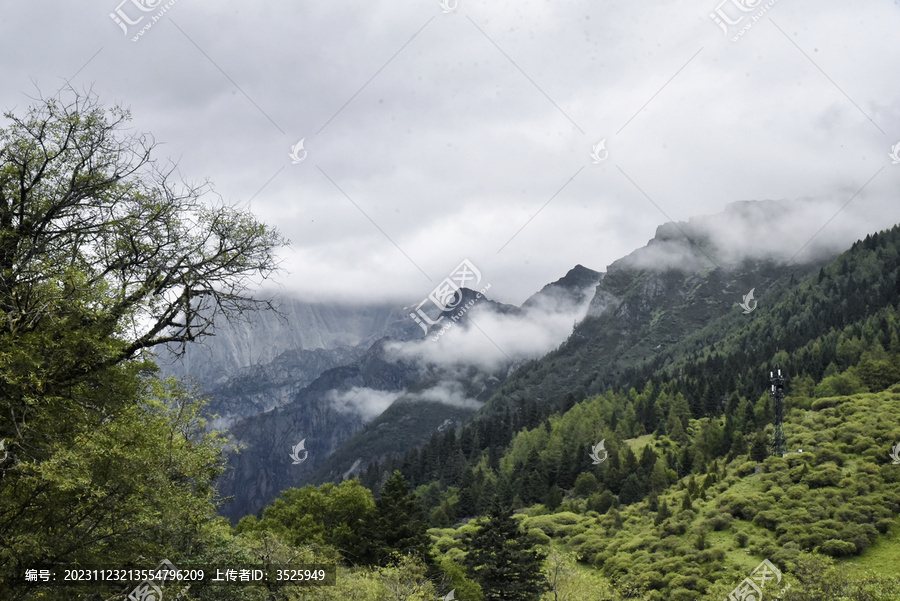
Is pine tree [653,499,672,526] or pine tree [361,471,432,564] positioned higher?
pine tree [361,471,432,564]

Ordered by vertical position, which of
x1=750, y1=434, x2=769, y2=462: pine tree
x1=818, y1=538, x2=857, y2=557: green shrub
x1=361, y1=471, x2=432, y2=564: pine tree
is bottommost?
x1=818, y1=538, x2=857, y2=557: green shrub

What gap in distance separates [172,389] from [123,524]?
3.75m

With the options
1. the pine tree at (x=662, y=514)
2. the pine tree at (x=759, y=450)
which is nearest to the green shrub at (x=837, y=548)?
the pine tree at (x=662, y=514)

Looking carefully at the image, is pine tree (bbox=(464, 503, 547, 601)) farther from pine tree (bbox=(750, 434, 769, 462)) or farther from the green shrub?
pine tree (bbox=(750, 434, 769, 462))

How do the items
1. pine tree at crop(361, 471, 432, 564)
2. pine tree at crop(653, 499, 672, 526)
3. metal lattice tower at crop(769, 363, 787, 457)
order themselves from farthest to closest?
metal lattice tower at crop(769, 363, 787, 457) → pine tree at crop(653, 499, 672, 526) → pine tree at crop(361, 471, 432, 564)

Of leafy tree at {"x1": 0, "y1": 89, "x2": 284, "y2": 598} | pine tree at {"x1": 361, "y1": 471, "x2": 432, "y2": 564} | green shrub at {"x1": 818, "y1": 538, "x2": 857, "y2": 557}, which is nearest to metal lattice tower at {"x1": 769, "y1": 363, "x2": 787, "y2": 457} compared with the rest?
green shrub at {"x1": 818, "y1": 538, "x2": 857, "y2": 557}

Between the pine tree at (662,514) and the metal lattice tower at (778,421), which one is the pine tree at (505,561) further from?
the metal lattice tower at (778,421)

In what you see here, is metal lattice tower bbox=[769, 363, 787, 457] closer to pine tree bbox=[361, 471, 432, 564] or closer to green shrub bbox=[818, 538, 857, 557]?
green shrub bbox=[818, 538, 857, 557]

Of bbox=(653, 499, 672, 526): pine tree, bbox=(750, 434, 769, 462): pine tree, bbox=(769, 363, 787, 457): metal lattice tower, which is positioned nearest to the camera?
bbox=(653, 499, 672, 526): pine tree

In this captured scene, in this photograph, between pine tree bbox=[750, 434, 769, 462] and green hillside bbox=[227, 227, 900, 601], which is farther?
pine tree bbox=[750, 434, 769, 462]

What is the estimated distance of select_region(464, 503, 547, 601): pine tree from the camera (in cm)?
4894

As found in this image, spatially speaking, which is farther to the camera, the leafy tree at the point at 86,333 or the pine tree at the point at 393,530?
the pine tree at the point at 393,530

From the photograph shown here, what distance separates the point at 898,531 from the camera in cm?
5681

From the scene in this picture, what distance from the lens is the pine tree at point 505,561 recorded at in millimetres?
48938
